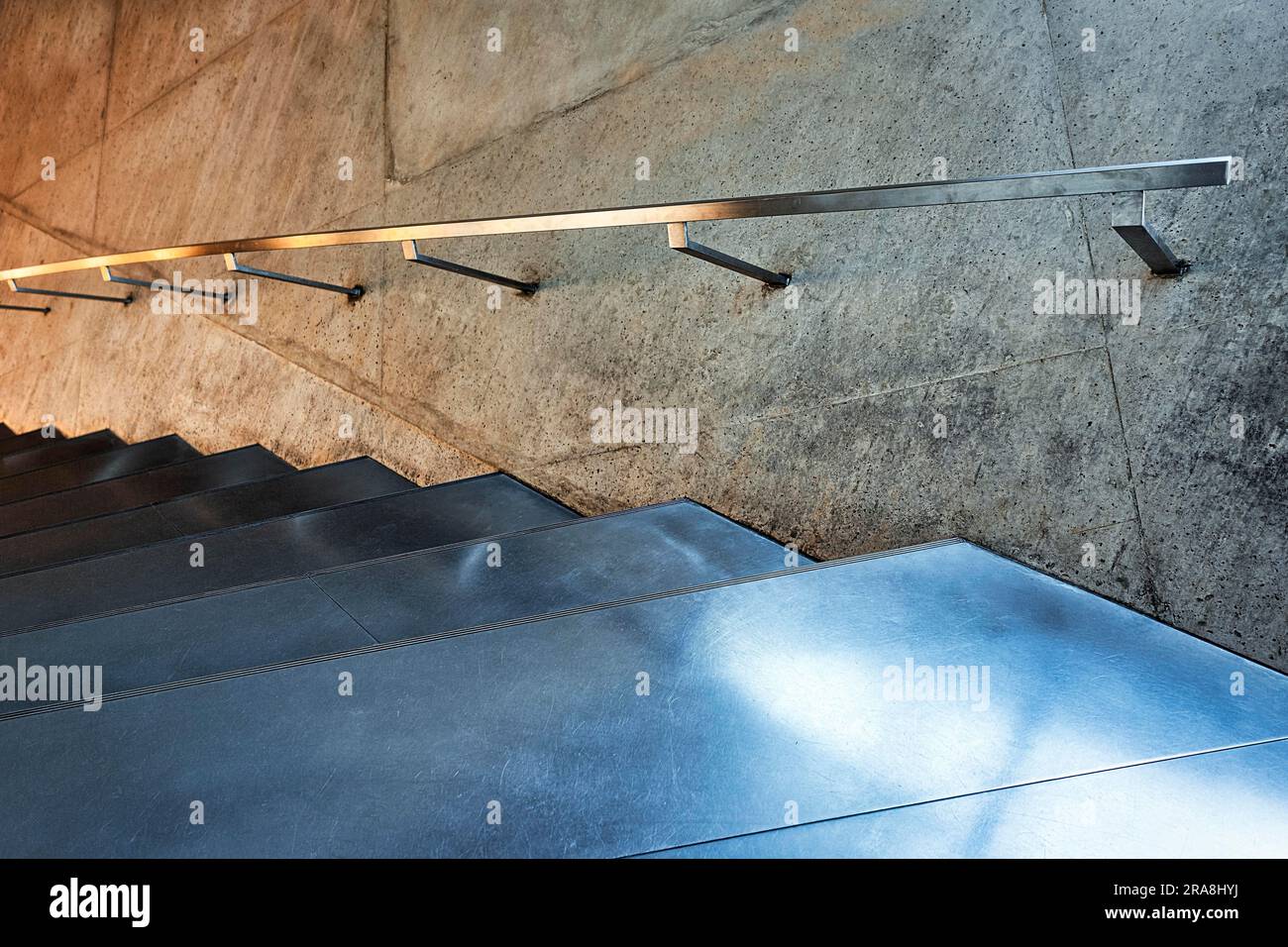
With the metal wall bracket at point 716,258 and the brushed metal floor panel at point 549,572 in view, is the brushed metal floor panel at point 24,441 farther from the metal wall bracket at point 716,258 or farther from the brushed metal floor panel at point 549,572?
the metal wall bracket at point 716,258

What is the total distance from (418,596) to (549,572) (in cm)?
35

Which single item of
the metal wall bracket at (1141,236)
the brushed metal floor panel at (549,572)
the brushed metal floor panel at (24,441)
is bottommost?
the brushed metal floor panel at (549,572)

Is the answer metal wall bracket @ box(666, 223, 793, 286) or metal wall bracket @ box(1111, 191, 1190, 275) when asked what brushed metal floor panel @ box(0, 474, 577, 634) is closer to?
metal wall bracket @ box(666, 223, 793, 286)

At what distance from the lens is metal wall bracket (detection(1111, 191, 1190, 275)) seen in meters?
2.17

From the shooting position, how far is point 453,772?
148 cm

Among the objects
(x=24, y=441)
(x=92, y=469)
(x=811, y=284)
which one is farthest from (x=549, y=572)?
(x=24, y=441)

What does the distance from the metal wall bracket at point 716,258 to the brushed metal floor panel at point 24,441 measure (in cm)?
524

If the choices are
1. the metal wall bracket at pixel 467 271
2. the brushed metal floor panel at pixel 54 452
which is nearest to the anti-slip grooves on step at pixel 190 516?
the metal wall bracket at pixel 467 271

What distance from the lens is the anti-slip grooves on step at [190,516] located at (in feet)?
11.7

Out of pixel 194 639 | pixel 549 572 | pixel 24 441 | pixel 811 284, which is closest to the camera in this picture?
pixel 194 639

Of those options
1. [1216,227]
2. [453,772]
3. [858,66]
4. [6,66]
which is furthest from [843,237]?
[6,66]

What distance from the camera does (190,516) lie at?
3.83m

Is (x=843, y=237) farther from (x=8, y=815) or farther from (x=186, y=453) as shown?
(x=186, y=453)

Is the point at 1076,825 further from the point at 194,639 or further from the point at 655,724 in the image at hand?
the point at 194,639
